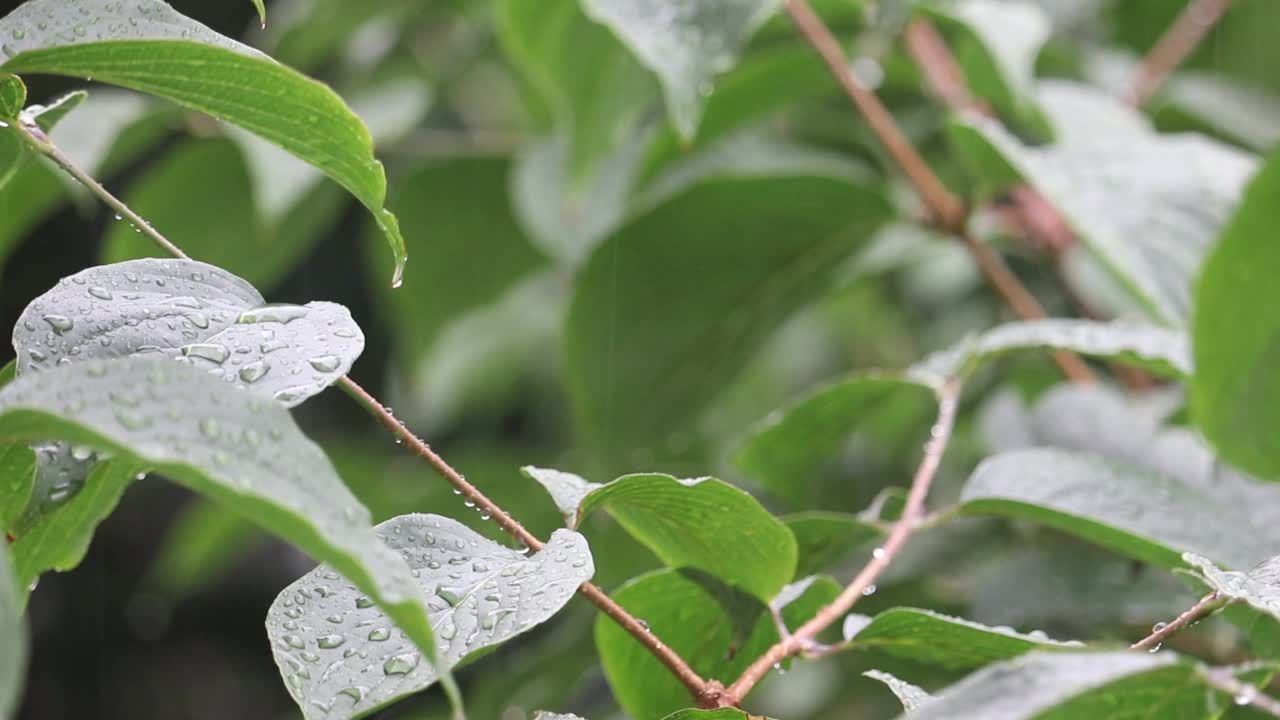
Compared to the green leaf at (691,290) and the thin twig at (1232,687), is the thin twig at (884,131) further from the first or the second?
the thin twig at (1232,687)

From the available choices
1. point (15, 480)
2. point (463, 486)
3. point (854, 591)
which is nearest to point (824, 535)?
point (854, 591)

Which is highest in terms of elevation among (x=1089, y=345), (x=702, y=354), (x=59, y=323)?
(x=59, y=323)

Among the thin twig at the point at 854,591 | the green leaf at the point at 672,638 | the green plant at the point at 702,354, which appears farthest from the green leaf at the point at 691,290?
the green leaf at the point at 672,638

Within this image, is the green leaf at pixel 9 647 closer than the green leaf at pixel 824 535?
Yes

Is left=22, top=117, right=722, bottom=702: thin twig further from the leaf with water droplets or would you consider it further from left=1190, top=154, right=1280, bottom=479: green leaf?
left=1190, top=154, right=1280, bottom=479: green leaf

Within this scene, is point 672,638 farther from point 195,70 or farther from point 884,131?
point 884,131

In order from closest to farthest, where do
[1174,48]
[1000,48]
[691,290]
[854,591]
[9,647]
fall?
1. [9,647]
2. [854,591]
3. [1000,48]
4. [691,290]
5. [1174,48]

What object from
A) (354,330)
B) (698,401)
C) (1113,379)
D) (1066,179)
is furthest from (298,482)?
(1113,379)
